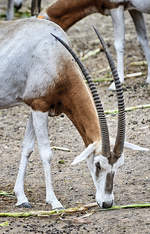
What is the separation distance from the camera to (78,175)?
7.44 m

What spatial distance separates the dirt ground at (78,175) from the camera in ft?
18.7

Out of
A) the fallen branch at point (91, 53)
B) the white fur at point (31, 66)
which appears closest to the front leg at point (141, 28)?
the fallen branch at point (91, 53)

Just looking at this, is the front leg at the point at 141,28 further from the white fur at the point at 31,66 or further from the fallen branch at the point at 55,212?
the fallen branch at the point at 55,212

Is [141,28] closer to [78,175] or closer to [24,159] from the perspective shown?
[78,175]

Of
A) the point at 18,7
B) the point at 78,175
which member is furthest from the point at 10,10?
the point at 78,175

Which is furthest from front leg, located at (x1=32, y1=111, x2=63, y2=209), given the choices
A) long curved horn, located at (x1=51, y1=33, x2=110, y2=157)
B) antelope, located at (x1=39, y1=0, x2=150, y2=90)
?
antelope, located at (x1=39, y1=0, x2=150, y2=90)

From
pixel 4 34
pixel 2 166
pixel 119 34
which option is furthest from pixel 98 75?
pixel 4 34

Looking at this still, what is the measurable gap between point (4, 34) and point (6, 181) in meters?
1.85

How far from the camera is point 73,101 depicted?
6137mm

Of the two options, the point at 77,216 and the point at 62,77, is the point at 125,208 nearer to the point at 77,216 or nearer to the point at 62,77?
the point at 77,216

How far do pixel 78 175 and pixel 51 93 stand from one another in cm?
165

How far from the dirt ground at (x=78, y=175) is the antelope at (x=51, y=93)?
0.28 m

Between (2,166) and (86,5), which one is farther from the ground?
(86,5)

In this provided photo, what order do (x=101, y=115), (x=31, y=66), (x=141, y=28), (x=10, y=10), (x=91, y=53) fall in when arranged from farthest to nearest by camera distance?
1. (x=10, y=10)
2. (x=91, y=53)
3. (x=141, y=28)
4. (x=31, y=66)
5. (x=101, y=115)
